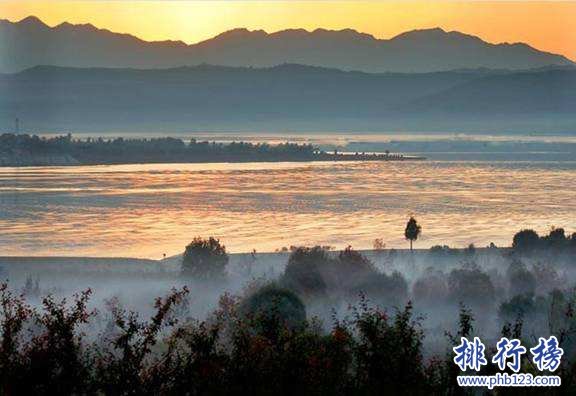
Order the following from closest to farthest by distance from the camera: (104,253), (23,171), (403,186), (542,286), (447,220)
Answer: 1. (542,286)
2. (104,253)
3. (447,220)
4. (403,186)
5. (23,171)

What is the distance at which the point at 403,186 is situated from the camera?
6383 inches

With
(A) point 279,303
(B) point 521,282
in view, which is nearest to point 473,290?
(B) point 521,282

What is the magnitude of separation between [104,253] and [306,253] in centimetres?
3382

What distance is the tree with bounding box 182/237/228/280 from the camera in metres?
64.6

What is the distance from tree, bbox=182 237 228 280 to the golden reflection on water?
67.7ft

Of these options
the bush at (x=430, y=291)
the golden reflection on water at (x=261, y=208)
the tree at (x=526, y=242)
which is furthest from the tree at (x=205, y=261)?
the golden reflection on water at (x=261, y=208)

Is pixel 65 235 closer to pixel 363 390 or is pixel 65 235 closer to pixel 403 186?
pixel 403 186

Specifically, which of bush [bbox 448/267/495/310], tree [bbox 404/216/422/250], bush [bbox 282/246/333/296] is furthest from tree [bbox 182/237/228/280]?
tree [bbox 404/216/422/250]

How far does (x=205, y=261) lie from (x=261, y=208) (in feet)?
206

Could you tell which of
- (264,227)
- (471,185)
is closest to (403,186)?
(471,185)

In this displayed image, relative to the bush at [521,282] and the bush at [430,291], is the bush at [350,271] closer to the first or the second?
the bush at [430,291]

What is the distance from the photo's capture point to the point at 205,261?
6675 cm

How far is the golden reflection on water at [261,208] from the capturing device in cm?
10062

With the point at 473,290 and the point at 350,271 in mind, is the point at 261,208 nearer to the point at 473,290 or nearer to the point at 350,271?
the point at 350,271
